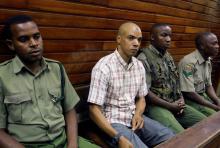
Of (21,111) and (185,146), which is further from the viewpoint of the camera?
(185,146)

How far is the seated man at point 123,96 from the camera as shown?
2643 millimetres

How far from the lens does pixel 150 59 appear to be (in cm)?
354

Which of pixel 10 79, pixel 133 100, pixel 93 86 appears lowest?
pixel 133 100

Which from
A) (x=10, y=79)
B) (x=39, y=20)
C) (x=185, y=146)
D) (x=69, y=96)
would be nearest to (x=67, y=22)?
(x=39, y=20)

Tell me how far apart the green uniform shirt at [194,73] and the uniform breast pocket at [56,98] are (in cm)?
221

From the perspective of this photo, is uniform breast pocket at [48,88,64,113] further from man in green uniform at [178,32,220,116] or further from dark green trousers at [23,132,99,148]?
man in green uniform at [178,32,220,116]

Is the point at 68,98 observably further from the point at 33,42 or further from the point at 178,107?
the point at 178,107

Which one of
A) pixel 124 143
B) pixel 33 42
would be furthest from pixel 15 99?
pixel 124 143

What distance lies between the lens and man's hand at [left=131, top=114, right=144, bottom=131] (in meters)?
2.87

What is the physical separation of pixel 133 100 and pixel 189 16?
2.97 meters

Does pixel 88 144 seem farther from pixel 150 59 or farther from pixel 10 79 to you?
pixel 150 59

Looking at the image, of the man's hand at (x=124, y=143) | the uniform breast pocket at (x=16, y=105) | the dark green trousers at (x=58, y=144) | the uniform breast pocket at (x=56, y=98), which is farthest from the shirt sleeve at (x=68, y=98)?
the man's hand at (x=124, y=143)

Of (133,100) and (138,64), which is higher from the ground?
(138,64)

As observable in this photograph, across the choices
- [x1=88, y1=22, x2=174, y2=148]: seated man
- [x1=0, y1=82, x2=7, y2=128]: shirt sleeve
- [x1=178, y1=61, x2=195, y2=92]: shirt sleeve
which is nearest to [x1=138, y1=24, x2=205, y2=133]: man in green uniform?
[x1=178, y1=61, x2=195, y2=92]: shirt sleeve
